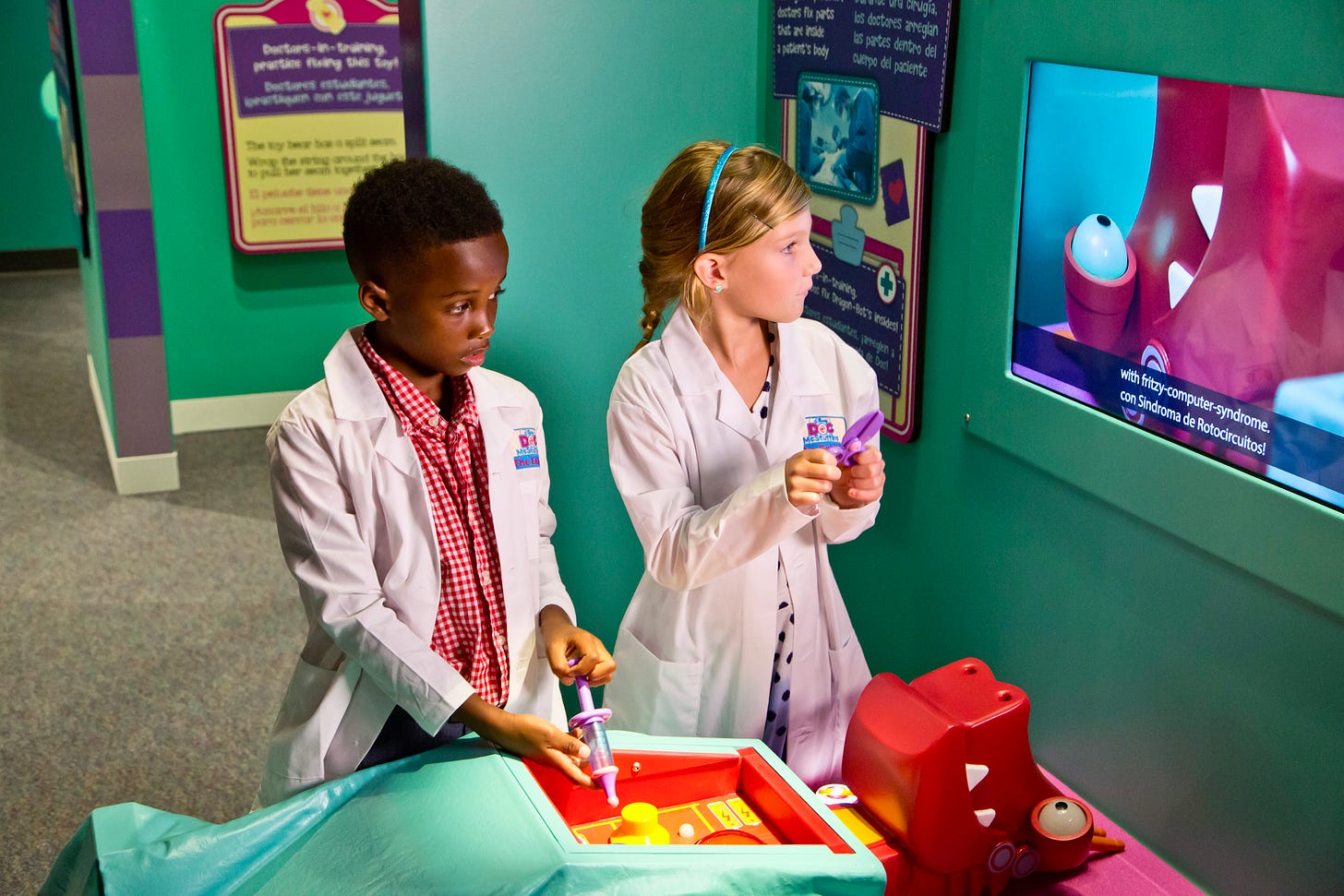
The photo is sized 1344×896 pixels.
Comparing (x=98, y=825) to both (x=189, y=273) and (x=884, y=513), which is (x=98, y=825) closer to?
(x=884, y=513)

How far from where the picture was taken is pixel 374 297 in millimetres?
1597

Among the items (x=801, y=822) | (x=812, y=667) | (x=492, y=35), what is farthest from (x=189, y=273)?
(x=801, y=822)

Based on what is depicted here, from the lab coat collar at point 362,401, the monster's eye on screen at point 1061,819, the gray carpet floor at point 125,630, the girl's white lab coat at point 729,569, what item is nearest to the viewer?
the lab coat collar at point 362,401

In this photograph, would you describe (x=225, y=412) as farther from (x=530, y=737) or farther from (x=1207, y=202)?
(x=1207, y=202)

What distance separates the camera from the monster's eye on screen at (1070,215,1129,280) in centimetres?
189

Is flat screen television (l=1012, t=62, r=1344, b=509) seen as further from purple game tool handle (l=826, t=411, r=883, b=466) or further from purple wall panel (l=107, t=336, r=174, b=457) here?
purple wall panel (l=107, t=336, r=174, b=457)

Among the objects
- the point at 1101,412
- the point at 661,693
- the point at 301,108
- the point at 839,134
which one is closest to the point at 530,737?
the point at 661,693

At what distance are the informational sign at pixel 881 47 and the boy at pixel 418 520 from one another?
0.93 meters

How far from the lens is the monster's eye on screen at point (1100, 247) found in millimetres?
1887

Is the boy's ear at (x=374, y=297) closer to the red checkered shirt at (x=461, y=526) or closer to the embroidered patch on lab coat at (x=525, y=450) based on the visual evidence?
the red checkered shirt at (x=461, y=526)

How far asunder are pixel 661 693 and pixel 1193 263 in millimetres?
961

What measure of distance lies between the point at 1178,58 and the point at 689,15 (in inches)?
36.6

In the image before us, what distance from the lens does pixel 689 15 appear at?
2.35 meters

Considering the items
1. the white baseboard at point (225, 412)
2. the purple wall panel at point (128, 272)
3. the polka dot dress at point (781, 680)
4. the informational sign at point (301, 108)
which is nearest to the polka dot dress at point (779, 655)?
the polka dot dress at point (781, 680)
